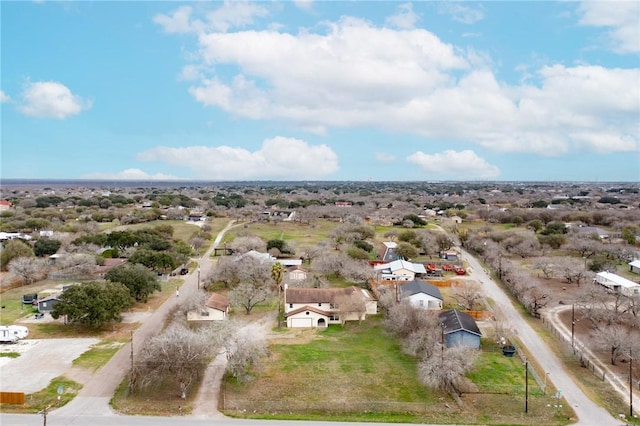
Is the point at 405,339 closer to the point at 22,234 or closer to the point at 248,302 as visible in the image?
the point at 248,302

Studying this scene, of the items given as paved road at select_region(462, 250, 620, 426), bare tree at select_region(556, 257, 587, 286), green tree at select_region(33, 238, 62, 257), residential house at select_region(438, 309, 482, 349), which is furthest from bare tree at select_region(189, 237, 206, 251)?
bare tree at select_region(556, 257, 587, 286)

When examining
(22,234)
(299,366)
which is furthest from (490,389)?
A: (22,234)

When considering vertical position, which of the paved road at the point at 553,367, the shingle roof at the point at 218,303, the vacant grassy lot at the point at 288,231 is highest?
the vacant grassy lot at the point at 288,231

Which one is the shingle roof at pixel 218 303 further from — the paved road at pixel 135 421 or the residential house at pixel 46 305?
the paved road at pixel 135 421

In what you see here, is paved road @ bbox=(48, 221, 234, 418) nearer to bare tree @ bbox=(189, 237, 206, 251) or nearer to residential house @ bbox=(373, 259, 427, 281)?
residential house @ bbox=(373, 259, 427, 281)

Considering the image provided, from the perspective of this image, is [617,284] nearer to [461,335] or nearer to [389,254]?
[461,335]

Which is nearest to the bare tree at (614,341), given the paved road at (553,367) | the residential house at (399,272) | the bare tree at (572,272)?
the paved road at (553,367)
